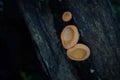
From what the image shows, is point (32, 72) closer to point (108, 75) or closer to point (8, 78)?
point (8, 78)

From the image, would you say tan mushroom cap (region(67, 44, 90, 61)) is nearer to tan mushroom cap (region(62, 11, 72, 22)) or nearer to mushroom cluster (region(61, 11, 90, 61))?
mushroom cluster (region(61, 11, 90, 61))

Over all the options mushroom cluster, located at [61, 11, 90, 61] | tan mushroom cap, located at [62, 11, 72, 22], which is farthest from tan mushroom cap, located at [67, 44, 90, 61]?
tan mushroom cap, located at [62, 11, 72, 22]

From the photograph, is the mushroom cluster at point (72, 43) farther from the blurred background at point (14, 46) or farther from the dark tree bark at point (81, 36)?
the blurred background at point (14, 46)

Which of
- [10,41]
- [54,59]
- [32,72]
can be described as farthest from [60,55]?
[10,41]

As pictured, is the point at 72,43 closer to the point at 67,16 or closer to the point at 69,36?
the point at 69,36

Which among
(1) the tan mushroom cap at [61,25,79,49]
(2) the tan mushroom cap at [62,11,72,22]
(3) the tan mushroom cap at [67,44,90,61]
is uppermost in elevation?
(2) the tan mushroom cap at [62,11,72,22]

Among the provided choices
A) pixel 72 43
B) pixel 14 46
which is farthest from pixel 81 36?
pixel 14 46
